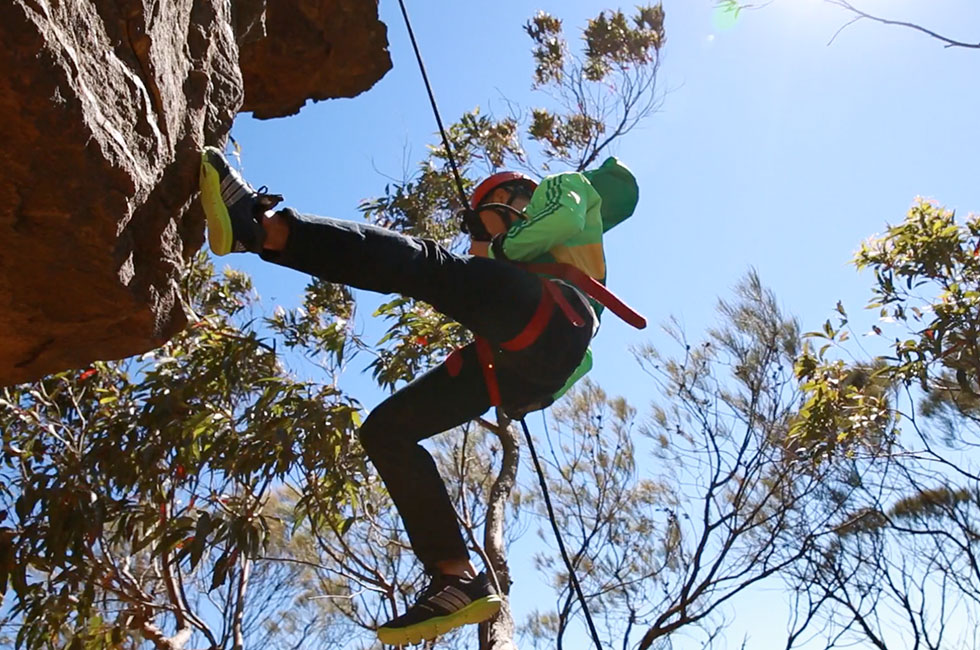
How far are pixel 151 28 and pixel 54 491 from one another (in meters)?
2.86

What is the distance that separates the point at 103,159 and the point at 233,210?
31 centimetres

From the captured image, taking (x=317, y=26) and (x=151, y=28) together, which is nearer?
(x=151, y=28)

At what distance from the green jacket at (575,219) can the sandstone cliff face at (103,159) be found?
930 mm

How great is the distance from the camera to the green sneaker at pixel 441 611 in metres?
2.61

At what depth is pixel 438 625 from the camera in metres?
2.63

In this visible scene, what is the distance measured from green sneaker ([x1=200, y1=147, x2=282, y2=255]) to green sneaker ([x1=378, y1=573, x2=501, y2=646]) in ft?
3.47

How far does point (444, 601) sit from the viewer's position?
8.77ft

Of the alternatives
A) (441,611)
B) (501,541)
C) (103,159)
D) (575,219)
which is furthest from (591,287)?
(501,541)

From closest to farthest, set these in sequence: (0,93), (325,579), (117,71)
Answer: (0,93)
(117,71)
(325,579)

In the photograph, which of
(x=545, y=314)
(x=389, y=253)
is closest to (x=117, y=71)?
(x=389, y=253)

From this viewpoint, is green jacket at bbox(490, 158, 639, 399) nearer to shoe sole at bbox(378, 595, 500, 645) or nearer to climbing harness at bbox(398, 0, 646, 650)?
climbing harness at bbox(398, 0, 646, 650)

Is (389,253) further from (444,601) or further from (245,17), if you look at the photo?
(245,17)

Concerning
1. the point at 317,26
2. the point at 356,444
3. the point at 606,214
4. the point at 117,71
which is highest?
the point at 317,26

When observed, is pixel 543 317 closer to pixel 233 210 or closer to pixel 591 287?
pixel 591 287
